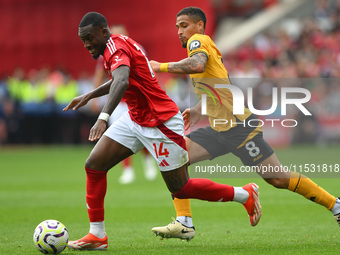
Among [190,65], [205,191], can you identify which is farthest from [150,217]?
[190,65]

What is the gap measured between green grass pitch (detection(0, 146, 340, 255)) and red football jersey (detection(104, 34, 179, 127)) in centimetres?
135

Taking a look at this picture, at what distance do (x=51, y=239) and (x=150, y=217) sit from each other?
2867 mm

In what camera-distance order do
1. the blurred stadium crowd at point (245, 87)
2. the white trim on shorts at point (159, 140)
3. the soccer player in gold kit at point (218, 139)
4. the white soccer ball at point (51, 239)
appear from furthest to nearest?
the blurred stadium crowd at point (245, 87), the soccer player in gold kit at point (218, 139), the white trim on shorts at point (159, 140), the white soccer ball at point (51, 239)

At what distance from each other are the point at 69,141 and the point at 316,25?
10.9m

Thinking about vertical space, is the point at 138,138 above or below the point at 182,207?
above

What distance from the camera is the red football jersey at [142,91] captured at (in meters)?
6.37

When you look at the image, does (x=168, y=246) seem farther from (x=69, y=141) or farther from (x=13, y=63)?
(x=13, y=63)

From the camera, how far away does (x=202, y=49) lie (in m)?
6.63

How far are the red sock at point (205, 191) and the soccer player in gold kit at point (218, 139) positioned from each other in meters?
0.40

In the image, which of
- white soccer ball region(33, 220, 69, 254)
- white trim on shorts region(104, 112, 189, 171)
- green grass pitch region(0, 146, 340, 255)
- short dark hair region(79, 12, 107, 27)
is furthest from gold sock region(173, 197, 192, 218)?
short dark hair region(79, 12, 107, 27)

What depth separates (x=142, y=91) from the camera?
21.3 ft

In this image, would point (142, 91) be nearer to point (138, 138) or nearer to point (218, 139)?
point (138, 138)

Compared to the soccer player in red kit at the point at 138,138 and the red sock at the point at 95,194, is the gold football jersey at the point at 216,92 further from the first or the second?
the red sock at the point at 95,194

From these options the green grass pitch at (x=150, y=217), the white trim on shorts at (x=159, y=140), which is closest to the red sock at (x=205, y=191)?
the white trim on shorts at (x=159, y=140)
